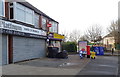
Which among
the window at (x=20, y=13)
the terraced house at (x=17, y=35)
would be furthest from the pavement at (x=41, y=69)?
the window at (x=20, y=13)

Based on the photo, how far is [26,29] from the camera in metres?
15.8

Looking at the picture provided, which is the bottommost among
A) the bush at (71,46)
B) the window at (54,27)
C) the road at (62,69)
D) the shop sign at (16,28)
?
the road at (62,69)

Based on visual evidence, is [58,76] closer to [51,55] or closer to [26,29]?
[26,29]

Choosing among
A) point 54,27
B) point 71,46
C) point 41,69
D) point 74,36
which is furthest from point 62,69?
point 74,36

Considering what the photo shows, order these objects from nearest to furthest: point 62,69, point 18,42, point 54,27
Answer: point 62,69 < point 18,42 < point 54,27

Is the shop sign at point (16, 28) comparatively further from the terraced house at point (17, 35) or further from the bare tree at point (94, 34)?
the bare tree at point (94, 34)

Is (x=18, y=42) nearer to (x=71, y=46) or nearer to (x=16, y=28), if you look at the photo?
(x=16, y=28)

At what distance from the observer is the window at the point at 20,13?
14.2 metres

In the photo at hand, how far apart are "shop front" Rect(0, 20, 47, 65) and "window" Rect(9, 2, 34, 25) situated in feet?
2.88

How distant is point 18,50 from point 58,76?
24.3 ft

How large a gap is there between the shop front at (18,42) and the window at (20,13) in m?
0.88

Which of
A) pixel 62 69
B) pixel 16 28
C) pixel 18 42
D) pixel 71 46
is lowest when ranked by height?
pixel 62 69

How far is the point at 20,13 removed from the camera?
15430mm

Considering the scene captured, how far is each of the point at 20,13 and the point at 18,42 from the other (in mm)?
2944
